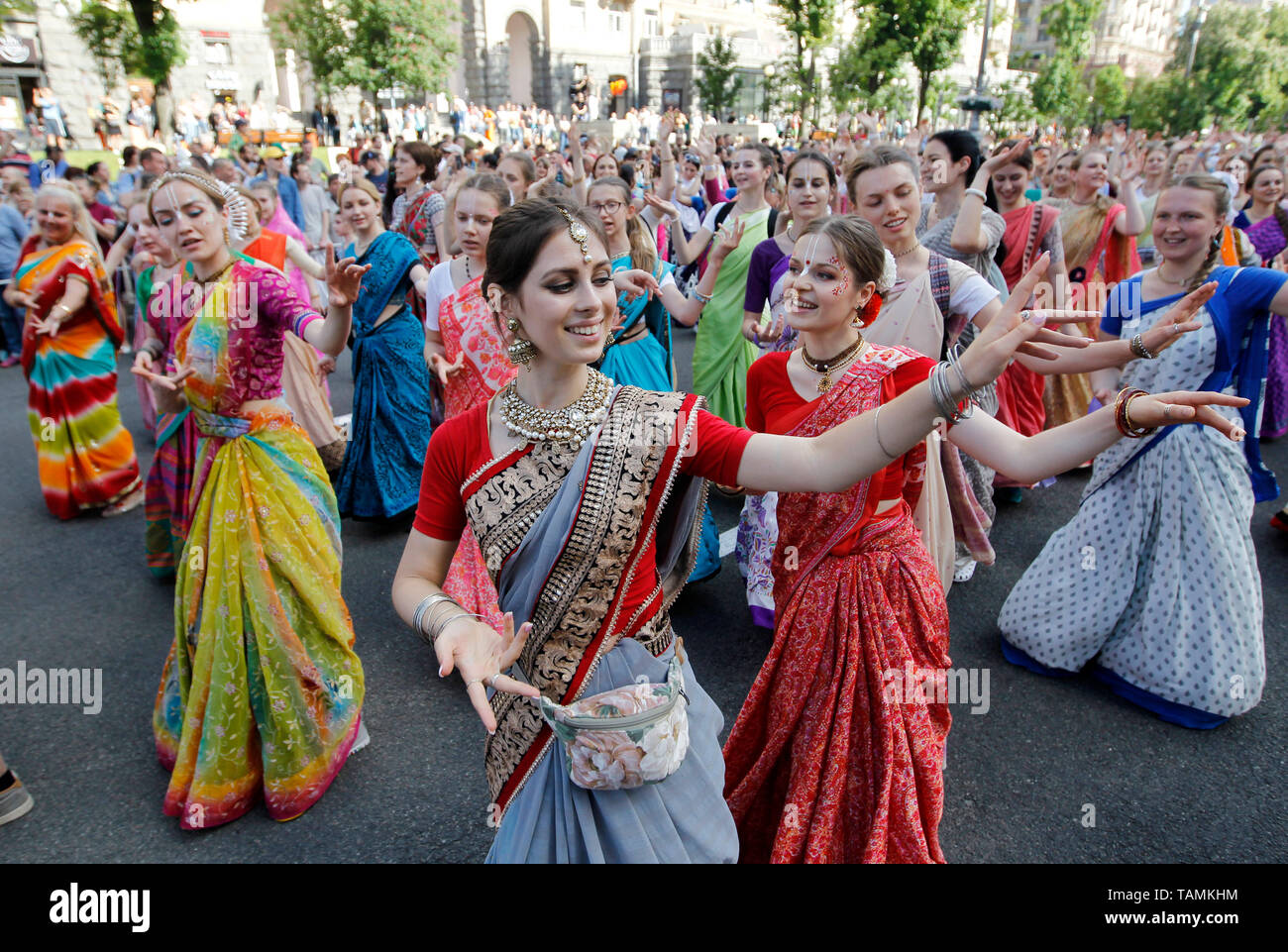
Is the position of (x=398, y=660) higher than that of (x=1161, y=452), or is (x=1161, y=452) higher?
(x=1161, y=452)

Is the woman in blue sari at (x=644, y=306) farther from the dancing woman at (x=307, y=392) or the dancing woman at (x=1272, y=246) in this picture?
the dancing woman at (x=1272, y=246)

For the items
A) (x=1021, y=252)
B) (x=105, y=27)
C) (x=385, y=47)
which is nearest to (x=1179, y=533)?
(x=1021, y=252)

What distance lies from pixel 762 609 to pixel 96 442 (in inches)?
168

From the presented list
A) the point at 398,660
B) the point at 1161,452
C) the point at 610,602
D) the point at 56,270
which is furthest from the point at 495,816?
the point at 56,270

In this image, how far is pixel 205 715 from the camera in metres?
2.71

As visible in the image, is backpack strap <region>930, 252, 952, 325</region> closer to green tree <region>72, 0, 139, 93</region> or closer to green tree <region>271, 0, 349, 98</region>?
green tree <region>72, 0, 139, 93</region>

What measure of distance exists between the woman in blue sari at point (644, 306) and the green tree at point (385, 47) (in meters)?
25.4

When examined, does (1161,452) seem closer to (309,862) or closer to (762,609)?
(762,609)

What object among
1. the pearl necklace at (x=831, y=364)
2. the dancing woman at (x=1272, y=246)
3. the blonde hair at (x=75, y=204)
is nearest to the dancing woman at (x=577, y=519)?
the pearl necklace at (x=831, y=364)

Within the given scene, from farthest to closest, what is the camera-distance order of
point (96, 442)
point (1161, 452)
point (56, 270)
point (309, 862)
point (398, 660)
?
point (96, 442) → point (56, 270) → point (398, 660) → point (1161, 452) → point (309, 862)

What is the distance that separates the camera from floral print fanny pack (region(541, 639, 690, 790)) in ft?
5.04

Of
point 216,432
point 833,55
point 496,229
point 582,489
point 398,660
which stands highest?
point 833,55

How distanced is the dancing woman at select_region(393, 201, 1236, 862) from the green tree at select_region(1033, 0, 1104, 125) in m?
33.5
